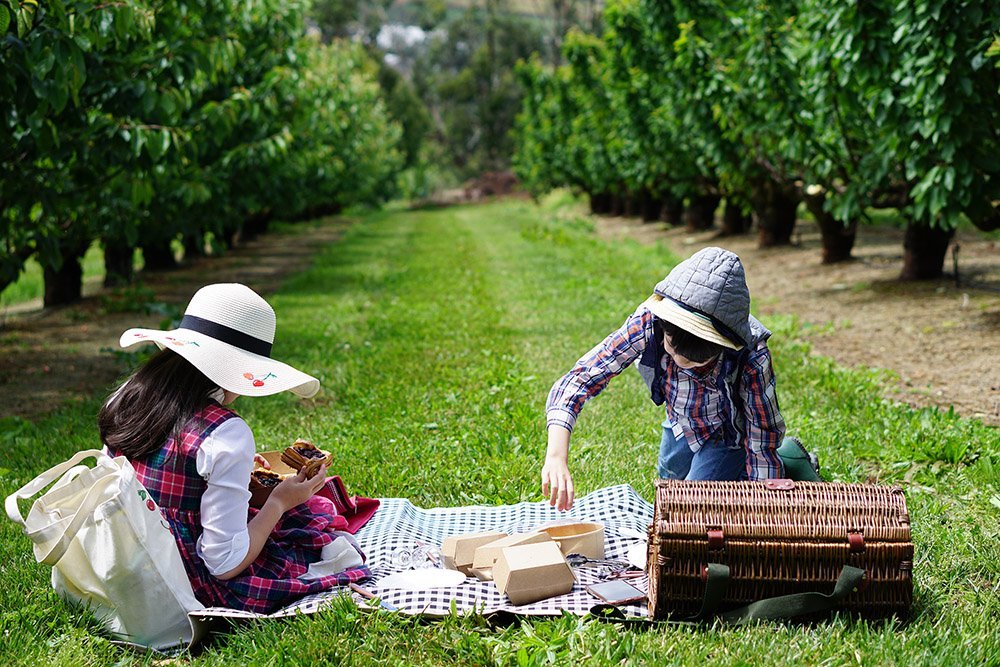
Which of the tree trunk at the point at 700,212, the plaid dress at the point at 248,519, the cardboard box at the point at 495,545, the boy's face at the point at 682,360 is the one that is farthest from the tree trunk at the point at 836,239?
the plaid dress at the point at 248,519

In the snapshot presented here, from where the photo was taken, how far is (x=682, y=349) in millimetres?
3836

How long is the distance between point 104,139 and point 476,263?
997cm

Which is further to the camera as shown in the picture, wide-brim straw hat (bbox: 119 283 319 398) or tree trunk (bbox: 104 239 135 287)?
tree trunk (bbox: 104 239 135 287)

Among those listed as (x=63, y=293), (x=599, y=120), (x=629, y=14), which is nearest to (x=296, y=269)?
(x=63, y=293)

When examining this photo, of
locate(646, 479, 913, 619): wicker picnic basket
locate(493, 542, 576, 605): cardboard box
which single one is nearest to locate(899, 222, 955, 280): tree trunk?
locate(646, 479, 913, 619): wicker picnic basket

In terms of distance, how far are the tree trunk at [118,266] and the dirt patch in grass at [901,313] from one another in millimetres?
9425

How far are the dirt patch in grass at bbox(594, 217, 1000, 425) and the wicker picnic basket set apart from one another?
299 cm

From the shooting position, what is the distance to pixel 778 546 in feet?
11.4

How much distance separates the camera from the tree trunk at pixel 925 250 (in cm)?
1103

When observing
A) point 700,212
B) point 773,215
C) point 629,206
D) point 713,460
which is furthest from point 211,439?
point 629,206

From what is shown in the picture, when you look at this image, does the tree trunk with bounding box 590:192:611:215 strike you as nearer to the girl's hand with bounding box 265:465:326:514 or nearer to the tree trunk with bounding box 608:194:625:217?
the tree trunk with bounding box 608:194:625:217

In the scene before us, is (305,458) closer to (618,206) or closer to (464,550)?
(464,550)

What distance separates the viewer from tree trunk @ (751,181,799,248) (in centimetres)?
1644

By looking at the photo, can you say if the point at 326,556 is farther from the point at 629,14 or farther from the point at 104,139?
the point at 629,14
